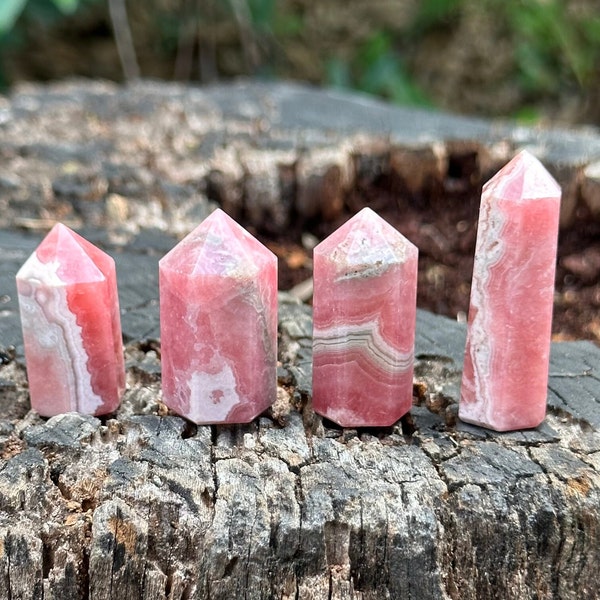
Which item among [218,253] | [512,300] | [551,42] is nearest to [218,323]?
[218,253]

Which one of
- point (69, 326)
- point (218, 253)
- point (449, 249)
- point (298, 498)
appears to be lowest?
point (449, 249)

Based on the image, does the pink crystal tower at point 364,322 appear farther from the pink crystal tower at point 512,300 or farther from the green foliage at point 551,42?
the green foliage at point 551,42

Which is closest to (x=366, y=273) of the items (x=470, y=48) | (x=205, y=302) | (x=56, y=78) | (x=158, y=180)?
(x=205, y=302)

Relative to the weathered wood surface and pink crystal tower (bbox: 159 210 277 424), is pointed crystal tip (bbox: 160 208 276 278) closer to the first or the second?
pink crystal tower (bbox: 159 210 277 424)

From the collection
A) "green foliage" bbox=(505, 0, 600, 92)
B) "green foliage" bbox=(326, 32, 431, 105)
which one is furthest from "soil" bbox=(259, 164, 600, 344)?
"green foliage" bbox=(505, 0, 600, 92)

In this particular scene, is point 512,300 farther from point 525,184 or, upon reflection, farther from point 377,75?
point 377,75

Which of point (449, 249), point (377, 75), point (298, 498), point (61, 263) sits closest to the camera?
point (298, 498)
